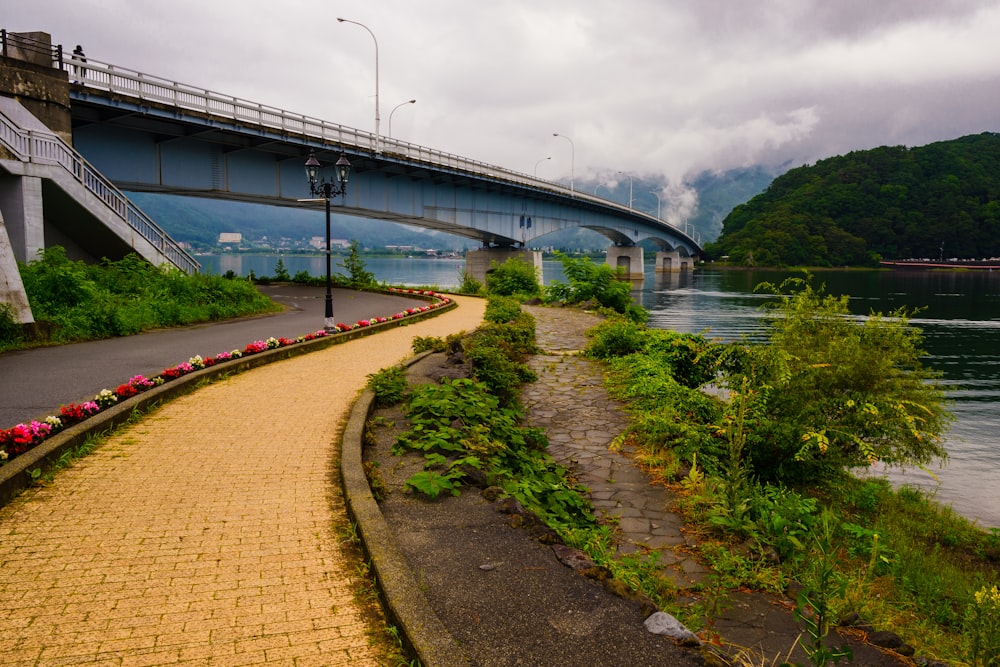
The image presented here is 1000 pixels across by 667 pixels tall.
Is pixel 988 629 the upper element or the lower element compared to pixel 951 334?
lower

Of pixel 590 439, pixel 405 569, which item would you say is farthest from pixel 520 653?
pixel 590 439

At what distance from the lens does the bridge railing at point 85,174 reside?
57.8ft

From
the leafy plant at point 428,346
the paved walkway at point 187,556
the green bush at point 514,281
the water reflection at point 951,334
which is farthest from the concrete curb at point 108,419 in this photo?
the green bush at point 514,281

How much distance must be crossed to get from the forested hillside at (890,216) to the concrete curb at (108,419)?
303ft

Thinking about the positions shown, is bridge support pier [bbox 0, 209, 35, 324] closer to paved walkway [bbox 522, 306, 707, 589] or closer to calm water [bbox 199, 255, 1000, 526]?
calm water [bbox 199, 255, 1000, 526]

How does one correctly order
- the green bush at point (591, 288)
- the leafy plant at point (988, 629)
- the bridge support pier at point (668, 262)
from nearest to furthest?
1. the leafy plant at point (988, 629)
2. the green bush at point (591, 288)
3. the bridge support pier at point (668, 262)

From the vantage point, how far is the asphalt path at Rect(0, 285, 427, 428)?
29.5 ft

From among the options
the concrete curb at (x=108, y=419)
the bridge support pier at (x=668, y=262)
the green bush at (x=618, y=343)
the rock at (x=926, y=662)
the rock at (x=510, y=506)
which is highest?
the bridge support pier at (x=668, y=262)

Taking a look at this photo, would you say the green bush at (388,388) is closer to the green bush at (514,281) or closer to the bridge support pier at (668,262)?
the green bush at (514,281)

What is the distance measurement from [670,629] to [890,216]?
113612 mm

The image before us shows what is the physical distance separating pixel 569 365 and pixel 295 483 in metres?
8.78

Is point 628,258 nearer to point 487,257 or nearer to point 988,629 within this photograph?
point 487,257

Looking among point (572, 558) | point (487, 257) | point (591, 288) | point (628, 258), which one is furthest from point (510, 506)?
point (628, 258)

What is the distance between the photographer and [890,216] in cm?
9925
